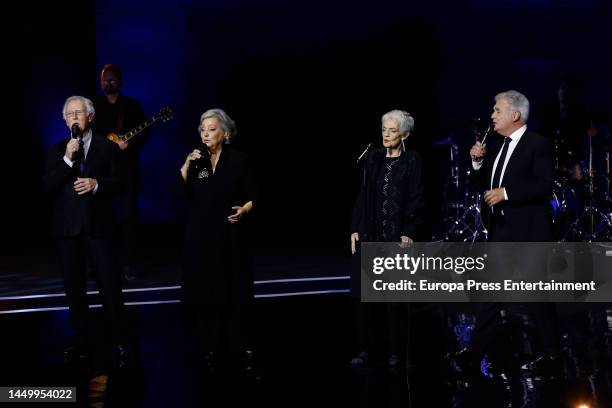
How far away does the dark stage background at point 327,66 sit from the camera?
10.7 m

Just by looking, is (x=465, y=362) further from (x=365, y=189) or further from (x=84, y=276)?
(x=84, y=276)

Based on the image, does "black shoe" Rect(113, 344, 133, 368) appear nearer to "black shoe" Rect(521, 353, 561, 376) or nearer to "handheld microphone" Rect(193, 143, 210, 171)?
"handheld microphone" Rect(193, 143, 210, 171)

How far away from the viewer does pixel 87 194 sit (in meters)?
5.10

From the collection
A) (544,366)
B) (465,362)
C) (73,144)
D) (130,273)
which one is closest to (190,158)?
(73,144)

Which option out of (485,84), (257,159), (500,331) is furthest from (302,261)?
(500,331)

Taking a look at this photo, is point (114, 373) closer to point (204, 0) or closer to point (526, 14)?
point (204, 0)

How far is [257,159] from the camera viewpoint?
35.9 ft

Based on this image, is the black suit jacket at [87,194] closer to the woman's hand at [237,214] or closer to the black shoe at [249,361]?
the woman's hand at [237,214]

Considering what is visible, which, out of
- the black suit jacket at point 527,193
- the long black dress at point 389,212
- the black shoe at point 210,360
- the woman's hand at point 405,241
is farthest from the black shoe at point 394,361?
the black shoe at point 210,360

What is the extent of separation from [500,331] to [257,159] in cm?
566

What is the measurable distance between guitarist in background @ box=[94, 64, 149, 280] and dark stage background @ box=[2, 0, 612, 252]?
9.69 ft

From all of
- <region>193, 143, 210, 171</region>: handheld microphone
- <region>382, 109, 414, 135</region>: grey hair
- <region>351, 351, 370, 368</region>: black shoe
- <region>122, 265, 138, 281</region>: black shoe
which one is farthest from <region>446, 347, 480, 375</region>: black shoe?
<region>122, 265, 138, 281</region>: black shoe

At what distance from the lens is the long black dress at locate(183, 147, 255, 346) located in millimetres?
4957

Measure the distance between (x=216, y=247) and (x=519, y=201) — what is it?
5.38 feet
